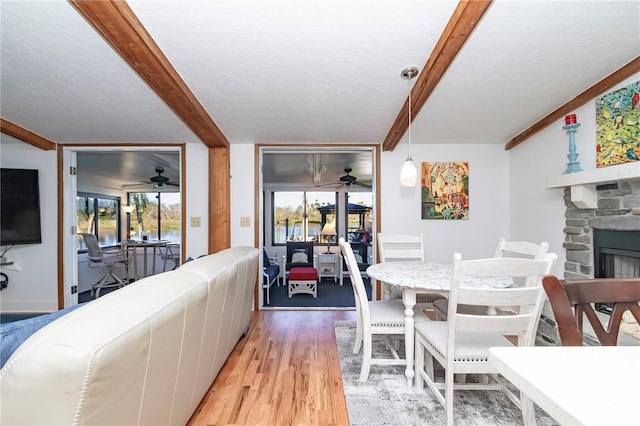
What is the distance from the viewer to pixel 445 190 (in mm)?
3307

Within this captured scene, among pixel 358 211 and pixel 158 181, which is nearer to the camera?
pixel 158 181

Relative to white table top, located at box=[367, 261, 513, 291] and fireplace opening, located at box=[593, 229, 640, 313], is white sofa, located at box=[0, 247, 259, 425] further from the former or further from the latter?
fireplace opening, located at box=[593, 229, 640, 313]

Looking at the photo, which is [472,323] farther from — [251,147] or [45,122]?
[45,122]

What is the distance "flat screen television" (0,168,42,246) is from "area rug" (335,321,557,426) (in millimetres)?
3971

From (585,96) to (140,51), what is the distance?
130 inches

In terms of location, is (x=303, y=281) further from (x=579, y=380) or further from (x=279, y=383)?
(x=579, y=380)

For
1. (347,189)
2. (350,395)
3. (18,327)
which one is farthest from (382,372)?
(347,189)

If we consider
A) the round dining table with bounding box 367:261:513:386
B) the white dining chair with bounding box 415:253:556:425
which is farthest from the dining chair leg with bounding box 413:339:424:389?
the white dining chair with bounding box 415:253:556:425

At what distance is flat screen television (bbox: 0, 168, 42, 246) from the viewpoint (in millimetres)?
3018

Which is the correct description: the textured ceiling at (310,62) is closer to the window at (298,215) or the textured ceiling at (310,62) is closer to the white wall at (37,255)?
the white wall at (37,255)

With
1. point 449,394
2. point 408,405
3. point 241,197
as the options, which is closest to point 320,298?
point 241,197

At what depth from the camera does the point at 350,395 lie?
1.67m

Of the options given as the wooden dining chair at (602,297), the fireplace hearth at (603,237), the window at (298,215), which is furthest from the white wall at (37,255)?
the fireplace hearth at (603,237)

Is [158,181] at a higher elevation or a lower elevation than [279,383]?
higher
